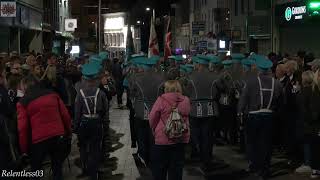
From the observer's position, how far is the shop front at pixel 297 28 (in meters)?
26.5

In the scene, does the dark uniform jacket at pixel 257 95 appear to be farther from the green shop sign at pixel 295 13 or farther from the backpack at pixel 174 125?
the green shop sign at pixel 295 13

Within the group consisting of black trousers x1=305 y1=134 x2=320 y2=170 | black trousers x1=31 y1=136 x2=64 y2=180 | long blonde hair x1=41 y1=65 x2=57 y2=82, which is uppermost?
long blonde hair x1=41 y1=65 x2=57 y2=82

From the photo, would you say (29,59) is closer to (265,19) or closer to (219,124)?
(219,124)

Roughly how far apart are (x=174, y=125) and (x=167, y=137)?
20 centimetres

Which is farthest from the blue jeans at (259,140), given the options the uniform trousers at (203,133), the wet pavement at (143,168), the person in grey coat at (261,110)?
the uniform trousers at (203,133)

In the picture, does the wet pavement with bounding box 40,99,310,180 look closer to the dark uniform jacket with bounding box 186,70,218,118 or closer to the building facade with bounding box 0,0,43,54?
the dark uniform jacket with bounding box 186,70,218,118

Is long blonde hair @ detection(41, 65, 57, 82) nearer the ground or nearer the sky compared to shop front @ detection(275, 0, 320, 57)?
nearer the ground

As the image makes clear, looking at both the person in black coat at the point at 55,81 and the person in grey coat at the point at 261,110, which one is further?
the person in black coat at the point at 55,81

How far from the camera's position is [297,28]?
29594 mm

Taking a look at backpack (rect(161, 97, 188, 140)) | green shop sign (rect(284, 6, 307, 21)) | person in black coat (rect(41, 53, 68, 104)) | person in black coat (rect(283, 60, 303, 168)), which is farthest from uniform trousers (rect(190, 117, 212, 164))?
green shop sign (rect(284, 6, 307, 21))

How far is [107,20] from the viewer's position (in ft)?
341

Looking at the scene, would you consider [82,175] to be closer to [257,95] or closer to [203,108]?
[203,108]

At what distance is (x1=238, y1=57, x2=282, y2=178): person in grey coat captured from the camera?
10633 millimetres

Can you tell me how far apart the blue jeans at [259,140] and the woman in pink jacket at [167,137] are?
2.38 m
